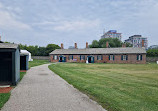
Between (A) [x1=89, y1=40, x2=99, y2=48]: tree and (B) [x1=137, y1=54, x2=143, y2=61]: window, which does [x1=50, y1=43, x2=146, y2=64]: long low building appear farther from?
(A) [x1=89, y1=40, x2=99, y2=48]: tree

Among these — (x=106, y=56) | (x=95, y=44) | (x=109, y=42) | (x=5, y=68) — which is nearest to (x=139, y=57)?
(x=106, y=56)

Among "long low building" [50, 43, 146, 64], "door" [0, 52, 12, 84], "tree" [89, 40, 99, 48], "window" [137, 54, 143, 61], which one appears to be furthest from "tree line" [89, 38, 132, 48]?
"door" [0, 52, 12, 84]

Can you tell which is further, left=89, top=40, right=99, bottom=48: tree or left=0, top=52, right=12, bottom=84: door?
left=89, top=40, right=99, bottom=48: tree

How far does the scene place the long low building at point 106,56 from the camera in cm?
3397

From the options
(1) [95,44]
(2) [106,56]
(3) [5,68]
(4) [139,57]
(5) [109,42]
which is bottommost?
(3) [5,68]

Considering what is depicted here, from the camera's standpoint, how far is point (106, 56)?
3647 cm

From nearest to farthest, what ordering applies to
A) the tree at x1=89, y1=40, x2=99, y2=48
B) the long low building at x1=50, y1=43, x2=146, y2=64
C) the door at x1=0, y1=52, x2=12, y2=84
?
1. the door at x1=0, y1=52, x2=12, y2=84
2. the long low building at x1=50, y1=43, x2=146, y2=64
3. the tree at x1=89, y1=40, x2=99, y2=48

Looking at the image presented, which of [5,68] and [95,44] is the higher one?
[95,44]

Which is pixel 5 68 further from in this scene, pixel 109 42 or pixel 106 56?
pixel 109 42

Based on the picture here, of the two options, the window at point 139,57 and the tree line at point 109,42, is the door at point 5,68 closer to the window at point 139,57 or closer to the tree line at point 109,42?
the window at point 139,57

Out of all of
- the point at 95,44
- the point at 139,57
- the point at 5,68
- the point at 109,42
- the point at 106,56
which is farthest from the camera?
the point at 95,44

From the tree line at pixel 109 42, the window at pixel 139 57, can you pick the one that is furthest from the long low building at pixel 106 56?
the tree line at pixel 109 42

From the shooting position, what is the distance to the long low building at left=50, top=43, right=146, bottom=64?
34.0m

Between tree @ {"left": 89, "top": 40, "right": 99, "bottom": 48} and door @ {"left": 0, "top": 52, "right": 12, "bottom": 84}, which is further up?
tree @ {"left": 89, "top": 40, "right": 99, "bottom": 48}
